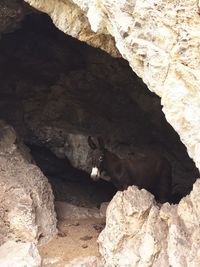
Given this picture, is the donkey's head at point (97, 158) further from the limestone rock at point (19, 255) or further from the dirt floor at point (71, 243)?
the limestone rock at point (19, 255)

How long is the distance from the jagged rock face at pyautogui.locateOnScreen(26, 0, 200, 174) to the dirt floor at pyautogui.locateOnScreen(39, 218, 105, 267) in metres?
2.84

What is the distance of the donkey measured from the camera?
10039 mm

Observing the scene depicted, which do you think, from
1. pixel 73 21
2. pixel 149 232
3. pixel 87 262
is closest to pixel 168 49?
pixel 73 21

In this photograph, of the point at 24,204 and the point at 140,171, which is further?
the point at 140,171

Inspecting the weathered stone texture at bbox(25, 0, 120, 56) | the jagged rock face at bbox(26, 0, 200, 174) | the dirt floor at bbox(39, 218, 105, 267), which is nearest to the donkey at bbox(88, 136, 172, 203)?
the dirt floor at bbox(39, 218, 105, 267)

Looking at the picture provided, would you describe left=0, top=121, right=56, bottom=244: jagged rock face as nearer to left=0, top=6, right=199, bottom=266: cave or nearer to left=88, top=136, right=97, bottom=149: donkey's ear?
left=88, top=136, right=97, bottom=149: donkey's ear

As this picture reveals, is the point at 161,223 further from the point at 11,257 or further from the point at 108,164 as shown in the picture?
the point at 108,164

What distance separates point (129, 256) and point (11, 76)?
607 cm

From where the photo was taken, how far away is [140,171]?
33.0ft

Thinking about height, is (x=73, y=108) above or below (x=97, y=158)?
below

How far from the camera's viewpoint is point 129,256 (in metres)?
7.39

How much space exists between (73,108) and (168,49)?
665 cm

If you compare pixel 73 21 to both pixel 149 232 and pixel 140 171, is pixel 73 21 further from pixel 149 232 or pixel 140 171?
pixel 140 171

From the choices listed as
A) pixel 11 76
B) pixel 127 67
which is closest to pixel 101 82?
pixel 127 67
